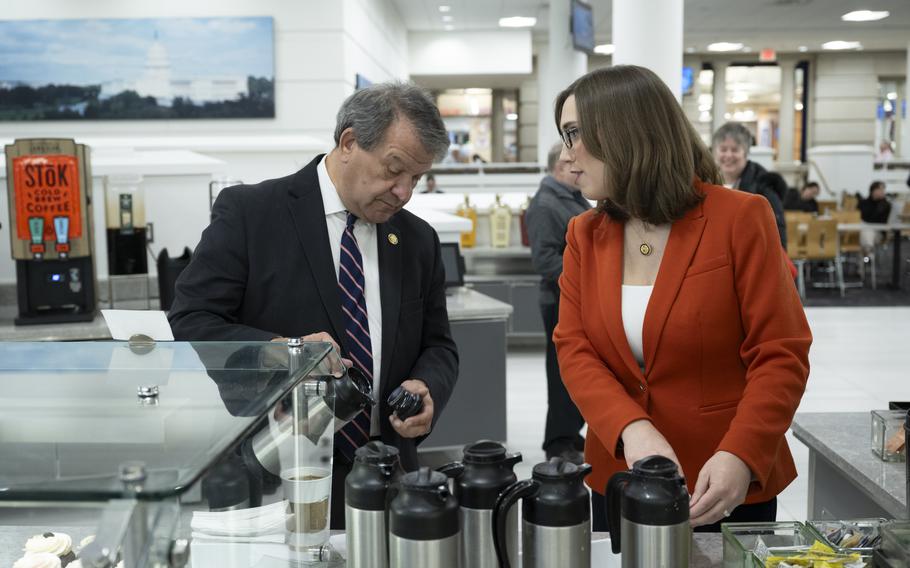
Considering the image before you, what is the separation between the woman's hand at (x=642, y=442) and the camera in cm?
165

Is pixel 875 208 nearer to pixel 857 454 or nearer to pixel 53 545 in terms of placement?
pixel 857 454

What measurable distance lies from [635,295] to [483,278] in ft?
20.5

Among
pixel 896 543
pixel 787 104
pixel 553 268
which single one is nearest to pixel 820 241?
pixel 553 268

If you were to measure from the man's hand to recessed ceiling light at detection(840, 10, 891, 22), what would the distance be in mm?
17092

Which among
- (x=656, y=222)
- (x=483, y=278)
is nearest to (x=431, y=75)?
(x=483, y=278)

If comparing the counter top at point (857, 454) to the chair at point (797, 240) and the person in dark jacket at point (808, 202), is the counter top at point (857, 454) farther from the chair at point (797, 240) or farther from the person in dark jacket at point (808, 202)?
the person in dark jacket at point (808, 202)

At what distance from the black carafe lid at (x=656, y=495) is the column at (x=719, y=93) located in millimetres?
23825

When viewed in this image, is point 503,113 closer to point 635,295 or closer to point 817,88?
point 817,88

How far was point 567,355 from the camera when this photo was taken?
1.89 metres

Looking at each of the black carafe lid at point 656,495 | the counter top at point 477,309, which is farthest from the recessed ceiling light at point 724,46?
the black carafe lid at point 656,495

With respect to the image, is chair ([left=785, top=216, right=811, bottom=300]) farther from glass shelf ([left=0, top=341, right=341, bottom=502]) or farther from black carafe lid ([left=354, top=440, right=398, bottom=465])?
black carafe lid ([left=354, top=440, right=398, bottom=465])

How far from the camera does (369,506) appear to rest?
122cm

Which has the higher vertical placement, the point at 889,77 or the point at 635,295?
the point at 889,77

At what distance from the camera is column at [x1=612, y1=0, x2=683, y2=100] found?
591cm
